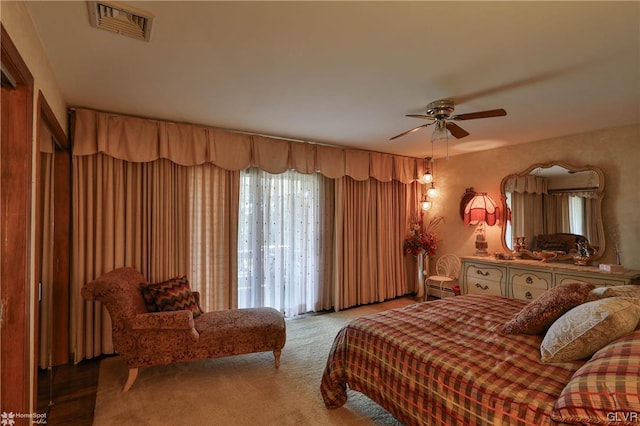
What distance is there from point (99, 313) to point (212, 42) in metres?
2.90

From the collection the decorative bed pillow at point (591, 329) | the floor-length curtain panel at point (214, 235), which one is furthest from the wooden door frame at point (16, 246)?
the decorative bed pillow at point (591, 329)

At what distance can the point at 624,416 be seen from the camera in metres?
1.14

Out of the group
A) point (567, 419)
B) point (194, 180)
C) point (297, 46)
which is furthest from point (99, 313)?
point (567, 419)

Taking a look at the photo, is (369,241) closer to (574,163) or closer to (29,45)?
(574,163)

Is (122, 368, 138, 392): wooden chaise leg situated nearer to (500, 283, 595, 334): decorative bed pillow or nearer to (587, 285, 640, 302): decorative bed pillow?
(500, 283, 595, 334): decorative bed pillow

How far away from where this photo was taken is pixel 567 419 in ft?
4.05

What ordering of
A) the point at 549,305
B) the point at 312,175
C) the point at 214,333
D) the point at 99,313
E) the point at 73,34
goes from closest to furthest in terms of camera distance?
the point at 73,34 → the point at 549,305 → the point at 214,333 → the point at 99,313 → the point at 312,175

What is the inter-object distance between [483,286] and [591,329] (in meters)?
2.93

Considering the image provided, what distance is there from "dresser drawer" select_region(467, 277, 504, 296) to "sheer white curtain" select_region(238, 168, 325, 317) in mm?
2149

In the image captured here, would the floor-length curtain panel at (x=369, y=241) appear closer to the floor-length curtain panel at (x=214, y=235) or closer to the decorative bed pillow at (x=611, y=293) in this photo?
the floor-length curtain panel at (x=214, y=235)

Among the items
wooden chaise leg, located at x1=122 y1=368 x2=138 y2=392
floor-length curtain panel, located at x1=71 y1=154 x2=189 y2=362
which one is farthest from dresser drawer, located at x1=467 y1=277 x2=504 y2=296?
wooden chaise leg, located at x1=122 y1=368 x2=138 y2=392

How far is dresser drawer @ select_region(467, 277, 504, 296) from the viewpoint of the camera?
4.23m

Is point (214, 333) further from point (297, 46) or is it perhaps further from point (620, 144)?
point (620, 144)

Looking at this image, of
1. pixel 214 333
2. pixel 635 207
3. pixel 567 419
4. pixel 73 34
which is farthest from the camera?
pixel 635 207
